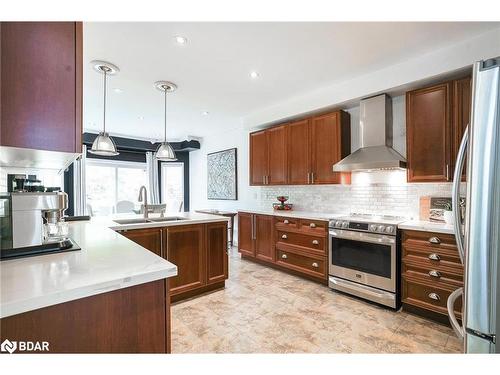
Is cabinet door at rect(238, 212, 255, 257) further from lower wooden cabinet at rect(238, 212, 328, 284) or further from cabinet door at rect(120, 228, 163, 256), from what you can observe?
cabinet door at rect(120, 228, 163, 256)

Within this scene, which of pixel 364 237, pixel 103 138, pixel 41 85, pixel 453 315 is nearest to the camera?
pixel 41 85

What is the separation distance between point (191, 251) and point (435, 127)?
114 inches

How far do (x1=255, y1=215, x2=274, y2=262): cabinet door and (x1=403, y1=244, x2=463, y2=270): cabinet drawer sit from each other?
185cm

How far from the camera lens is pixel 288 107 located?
3.84 meters

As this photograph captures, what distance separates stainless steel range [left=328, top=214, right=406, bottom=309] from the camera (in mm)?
2500

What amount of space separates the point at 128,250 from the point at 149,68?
2196 mm

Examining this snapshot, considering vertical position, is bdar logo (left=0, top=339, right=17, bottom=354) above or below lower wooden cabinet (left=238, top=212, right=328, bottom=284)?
above

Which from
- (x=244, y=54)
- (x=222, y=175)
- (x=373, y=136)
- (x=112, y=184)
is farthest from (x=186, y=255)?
(x=112, y=184)

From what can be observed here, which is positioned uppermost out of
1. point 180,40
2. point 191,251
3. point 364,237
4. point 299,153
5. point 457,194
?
point 180,40

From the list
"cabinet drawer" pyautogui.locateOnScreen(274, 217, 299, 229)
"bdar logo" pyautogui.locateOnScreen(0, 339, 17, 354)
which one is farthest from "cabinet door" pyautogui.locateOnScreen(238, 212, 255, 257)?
"bdar logo" pyautogui.locateOnScreen(0, 339, 17, 354)

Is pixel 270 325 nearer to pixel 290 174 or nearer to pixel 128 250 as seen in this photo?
pixel 128 250

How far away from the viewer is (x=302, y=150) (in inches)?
147

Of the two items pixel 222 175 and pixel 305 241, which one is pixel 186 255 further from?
pixel 222 175
